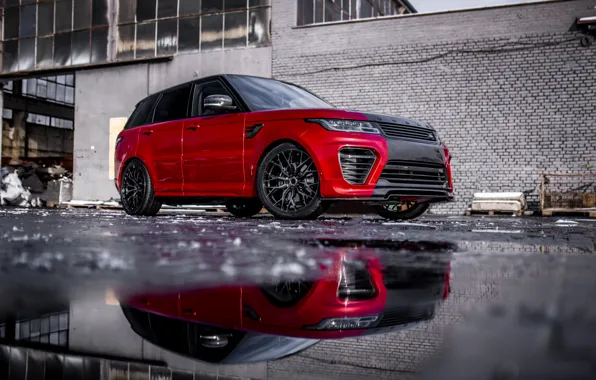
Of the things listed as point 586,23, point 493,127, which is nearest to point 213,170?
point 493,127

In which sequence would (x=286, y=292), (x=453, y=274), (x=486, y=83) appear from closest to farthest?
(x=286, y=292) < (x=453, y=274) < (x=486, y=83)

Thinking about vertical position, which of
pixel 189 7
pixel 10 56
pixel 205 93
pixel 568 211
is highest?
pixel 189 7

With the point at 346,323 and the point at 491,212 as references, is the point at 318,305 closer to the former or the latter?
the point at 346,323

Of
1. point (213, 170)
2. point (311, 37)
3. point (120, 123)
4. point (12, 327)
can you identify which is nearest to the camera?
point (12, 327)

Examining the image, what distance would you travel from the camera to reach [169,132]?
788 cm

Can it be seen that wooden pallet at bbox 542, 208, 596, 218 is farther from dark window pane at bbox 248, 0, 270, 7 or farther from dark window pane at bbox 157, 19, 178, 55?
dark window pane at bbox 157, 19, 178, 55

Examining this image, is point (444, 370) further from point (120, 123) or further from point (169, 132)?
point (120, 123)

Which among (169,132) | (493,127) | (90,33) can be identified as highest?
(90,33)

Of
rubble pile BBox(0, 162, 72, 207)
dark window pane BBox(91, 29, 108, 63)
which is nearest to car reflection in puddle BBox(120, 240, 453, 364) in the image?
rubble pile BBox(0, 162, 72, 207)

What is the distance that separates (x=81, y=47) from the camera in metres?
20.7

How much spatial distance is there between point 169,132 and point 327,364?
23.2 feet

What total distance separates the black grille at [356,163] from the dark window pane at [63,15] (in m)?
17.5

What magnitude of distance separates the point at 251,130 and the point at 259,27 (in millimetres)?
11976

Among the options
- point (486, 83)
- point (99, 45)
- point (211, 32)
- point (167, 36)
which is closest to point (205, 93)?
point (486, 83)
